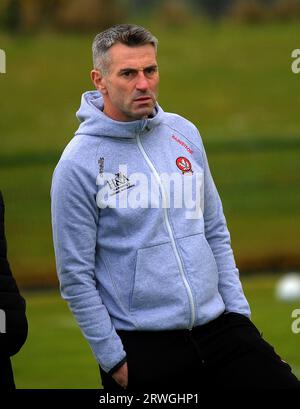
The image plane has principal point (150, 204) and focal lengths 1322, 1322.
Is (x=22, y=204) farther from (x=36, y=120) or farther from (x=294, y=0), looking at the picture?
(x=294, y=0)

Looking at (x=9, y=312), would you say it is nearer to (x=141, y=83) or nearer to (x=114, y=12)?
(x=141, y=83)

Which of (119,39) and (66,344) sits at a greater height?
(119,39)

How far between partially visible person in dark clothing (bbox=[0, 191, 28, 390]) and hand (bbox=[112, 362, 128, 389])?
0.91ft

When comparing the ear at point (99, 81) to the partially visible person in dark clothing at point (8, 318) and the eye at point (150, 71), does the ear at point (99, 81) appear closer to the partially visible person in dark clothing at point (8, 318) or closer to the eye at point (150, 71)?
the eye at point (150, 71)

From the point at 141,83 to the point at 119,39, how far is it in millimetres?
144

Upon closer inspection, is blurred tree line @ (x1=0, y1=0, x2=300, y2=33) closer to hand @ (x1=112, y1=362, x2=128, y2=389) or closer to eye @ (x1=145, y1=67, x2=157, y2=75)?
eye @ (x1=145, y1=67, x2=157, y2=75)

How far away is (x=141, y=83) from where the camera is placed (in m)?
3.58

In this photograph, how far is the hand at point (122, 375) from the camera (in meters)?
3.57

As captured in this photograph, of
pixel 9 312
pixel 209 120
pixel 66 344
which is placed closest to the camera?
pixel 9 312

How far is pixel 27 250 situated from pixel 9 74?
2960mm

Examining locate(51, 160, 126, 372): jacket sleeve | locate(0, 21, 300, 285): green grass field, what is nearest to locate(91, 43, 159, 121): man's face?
locate(51, 160, 126, 372): jacket sleeve

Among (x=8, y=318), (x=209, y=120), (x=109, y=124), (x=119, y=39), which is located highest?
(x=119, y=39)

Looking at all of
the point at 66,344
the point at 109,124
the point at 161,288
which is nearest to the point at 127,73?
the point at 109,124
